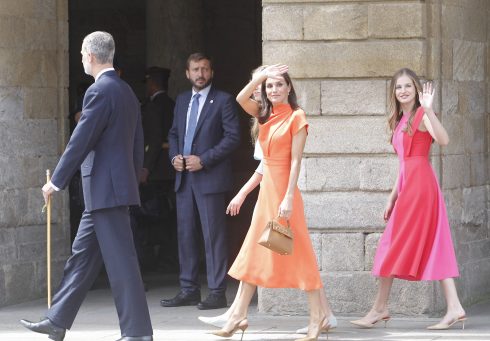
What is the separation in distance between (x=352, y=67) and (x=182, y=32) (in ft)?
20.2

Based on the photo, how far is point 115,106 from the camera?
904 centimetres

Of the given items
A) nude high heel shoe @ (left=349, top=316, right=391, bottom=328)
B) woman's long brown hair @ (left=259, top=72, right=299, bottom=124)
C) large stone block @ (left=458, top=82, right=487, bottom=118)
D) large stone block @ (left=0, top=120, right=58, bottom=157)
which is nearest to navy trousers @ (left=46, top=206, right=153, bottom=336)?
woman's long brown hair @ (left=259, top=72, right=299, bottom=124)

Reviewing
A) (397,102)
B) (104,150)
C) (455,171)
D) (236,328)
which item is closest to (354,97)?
(397,102)

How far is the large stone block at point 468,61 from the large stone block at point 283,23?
50.2 inches

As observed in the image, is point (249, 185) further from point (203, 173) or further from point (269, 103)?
point (203, 173)

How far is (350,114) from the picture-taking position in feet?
35.0

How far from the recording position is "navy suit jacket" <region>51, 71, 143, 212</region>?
8.94 meters

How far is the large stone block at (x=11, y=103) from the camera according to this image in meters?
11.8

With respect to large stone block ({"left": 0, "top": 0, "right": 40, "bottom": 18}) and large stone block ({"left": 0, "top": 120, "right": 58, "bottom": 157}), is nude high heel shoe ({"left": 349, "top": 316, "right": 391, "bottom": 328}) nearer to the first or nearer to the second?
large stone block ({"left": 0, "top": 120, "right": 58, "bottom": 157})

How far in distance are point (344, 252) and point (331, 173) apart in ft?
1.93

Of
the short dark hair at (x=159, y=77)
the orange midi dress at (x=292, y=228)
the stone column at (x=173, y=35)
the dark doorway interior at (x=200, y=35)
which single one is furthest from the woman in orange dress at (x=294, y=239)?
the dark doorway interior at (x=200, y=35)

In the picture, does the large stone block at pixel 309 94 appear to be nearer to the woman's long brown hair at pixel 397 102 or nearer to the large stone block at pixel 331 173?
the large stone block at pixel 331 173

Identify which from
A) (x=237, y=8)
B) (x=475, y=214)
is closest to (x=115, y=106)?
(x=475, y=214)

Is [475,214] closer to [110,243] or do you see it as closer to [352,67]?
[352,67]
